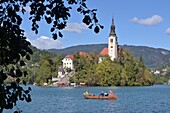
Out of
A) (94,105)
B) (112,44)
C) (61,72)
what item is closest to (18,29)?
(94,105)

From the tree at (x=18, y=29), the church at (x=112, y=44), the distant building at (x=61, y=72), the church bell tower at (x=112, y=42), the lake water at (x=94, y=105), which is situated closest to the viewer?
the tree at (x=18, y=29)

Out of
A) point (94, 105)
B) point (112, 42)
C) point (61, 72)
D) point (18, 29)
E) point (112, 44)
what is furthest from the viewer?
point (112, 42)

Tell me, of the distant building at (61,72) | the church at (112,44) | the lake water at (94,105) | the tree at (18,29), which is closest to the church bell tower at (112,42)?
the church at (112,44)

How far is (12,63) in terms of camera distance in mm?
7457

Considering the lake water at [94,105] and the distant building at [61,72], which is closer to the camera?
the lake water at [94,105]

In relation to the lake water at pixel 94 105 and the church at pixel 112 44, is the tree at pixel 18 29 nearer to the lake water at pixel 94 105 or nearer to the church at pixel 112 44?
the lake water at pixel 94 105

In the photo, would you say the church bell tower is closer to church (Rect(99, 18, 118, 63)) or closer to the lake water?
church (Rect(99, 18, 118, 63))

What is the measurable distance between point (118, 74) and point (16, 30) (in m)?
128

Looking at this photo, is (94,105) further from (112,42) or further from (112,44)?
(112,42)

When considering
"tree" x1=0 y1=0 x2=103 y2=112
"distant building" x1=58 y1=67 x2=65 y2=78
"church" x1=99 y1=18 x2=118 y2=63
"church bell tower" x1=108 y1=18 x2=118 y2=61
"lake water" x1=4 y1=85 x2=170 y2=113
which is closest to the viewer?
"tree" x1=0 y1=0 x2=103 y2=112

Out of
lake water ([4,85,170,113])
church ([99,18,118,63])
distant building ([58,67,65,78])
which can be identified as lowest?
lake water ([4,85,170,113])

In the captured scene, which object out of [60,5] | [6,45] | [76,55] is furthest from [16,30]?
[76,55]

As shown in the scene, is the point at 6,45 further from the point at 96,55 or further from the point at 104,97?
the point at 96,55

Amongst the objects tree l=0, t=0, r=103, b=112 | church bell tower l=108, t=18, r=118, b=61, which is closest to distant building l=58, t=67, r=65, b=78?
church bell tower l=108, t=18, r=118, b=61
